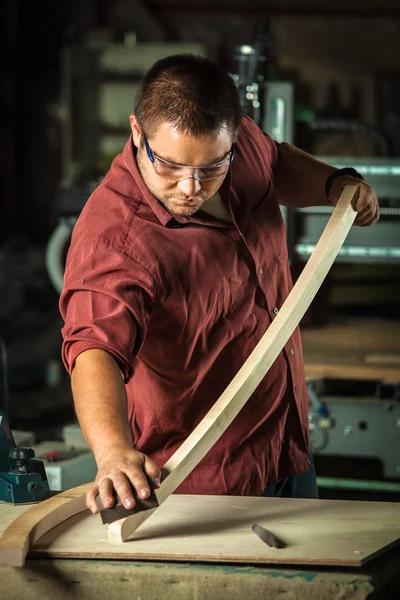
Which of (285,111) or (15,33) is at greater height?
(285,111)

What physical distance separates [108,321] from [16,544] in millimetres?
432

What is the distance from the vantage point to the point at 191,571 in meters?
1.61

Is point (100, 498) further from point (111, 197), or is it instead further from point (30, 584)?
point (111, 197)

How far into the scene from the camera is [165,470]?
66.0 inches

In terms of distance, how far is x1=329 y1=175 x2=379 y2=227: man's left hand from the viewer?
7.39ft

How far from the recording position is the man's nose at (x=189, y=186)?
186cm

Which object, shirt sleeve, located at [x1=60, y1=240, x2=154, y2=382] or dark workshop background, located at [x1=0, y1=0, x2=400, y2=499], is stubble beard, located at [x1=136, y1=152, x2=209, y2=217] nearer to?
shirt sleeve, located at [x1=60, y1=240, x2=154, y2=382]

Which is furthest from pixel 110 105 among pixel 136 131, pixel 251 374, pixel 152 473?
pixel 152 473

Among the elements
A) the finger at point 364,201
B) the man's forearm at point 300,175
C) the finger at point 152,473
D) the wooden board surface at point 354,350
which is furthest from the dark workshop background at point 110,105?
the finger at point 152,473

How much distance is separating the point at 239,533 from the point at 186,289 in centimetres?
51

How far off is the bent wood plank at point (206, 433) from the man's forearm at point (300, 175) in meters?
0.26

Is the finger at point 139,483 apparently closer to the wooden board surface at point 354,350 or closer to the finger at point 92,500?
the finger at point 92,500

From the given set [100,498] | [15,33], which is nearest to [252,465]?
[100,498]

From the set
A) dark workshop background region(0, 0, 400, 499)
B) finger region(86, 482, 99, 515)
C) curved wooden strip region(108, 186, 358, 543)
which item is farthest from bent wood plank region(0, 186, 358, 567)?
dark workshop background region(0, 0, 400, 499)
